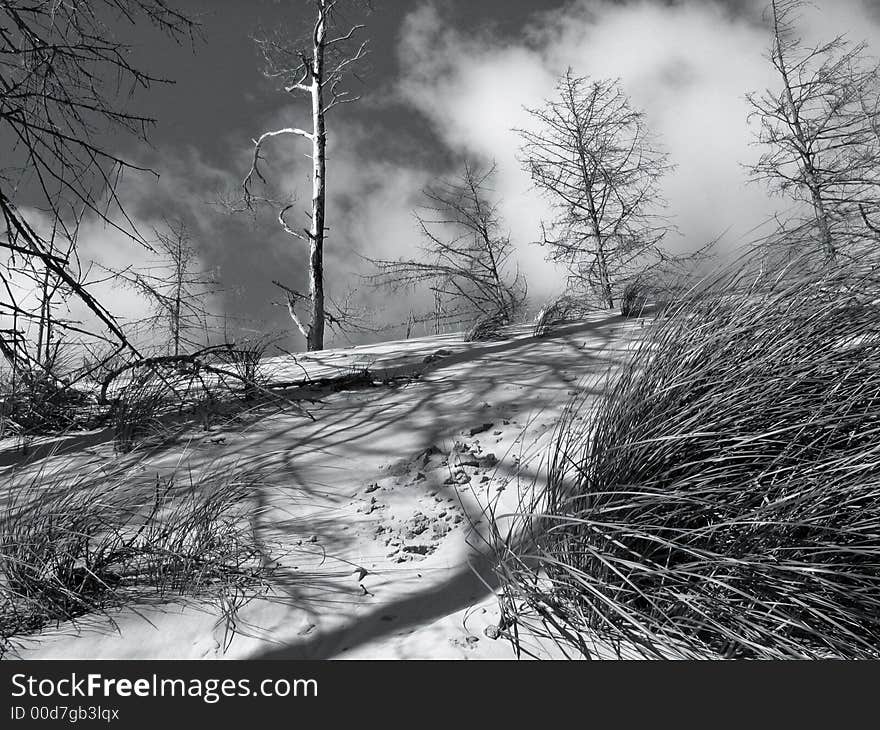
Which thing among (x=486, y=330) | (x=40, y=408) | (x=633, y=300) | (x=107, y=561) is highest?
(x=633, y=300)

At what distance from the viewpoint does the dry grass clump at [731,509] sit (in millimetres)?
1372

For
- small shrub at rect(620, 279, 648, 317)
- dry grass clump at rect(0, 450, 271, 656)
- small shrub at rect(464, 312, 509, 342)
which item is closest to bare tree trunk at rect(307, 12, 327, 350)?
small shrub at rect(464, 312, 509, 342)

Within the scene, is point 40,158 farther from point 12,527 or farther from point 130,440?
point 12,527

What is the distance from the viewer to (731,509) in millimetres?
1521

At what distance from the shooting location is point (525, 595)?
1528 mm

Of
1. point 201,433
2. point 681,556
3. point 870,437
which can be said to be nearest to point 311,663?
point 681,556

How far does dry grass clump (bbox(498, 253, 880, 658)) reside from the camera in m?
1.37

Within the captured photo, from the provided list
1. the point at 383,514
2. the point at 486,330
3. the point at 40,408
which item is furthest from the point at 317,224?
the point at 383,514

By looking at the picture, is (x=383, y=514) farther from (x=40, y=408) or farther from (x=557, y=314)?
(x=557, y=314)

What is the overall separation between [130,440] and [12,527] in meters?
1.27

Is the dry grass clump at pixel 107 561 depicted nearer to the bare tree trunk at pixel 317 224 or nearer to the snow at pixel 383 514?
the snow at pixel 383 514

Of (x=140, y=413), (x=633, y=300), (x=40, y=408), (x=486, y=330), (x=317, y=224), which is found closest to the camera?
(x=140, y=413)

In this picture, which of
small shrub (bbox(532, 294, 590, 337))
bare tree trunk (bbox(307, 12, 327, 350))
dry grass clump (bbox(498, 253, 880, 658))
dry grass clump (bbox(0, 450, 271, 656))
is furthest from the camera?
bare tree trunk (bbox(307, 12, 327, 350))

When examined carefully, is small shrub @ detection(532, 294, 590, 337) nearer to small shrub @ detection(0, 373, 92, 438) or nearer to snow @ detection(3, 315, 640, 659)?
snow @ detection(3, 315, 640, 659)
